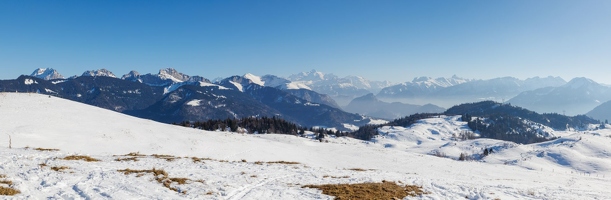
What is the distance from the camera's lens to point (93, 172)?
66.5 feet

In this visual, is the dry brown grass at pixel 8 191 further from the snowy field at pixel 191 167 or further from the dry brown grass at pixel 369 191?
the dry brown grass at pixel 369 191

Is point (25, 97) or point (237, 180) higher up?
point (25, 97)

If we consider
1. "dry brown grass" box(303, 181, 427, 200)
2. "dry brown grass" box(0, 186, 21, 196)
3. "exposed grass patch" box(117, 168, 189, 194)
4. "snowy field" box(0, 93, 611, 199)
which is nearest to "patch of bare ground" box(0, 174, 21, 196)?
"dry brown grass" box(0, 186, 21, 196)

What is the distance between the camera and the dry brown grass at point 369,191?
1911 cm

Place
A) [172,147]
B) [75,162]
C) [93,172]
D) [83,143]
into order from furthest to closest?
[172,147] < [83,143] < [75,162] < [93,172]

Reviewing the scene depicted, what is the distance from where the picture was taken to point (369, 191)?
2064 cm

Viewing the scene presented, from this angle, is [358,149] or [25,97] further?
[358,149]

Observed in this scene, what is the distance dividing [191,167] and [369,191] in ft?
50.9

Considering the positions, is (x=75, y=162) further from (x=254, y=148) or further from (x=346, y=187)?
(x=254, y=148)

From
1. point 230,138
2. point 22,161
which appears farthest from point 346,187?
point 230,138

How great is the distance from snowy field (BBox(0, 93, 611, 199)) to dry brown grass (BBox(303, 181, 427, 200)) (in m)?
1.02

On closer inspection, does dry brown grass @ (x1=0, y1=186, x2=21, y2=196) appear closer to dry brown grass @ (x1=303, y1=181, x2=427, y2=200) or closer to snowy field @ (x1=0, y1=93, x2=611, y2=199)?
snowy field @ (x1=0, y1=93, x2=611, y2=199)

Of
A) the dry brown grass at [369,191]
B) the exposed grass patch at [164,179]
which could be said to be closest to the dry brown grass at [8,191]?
the exposed grass patch at [164,179]

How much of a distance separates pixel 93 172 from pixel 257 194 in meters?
11.2
